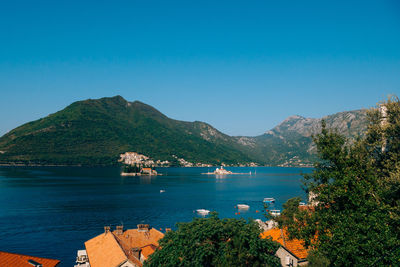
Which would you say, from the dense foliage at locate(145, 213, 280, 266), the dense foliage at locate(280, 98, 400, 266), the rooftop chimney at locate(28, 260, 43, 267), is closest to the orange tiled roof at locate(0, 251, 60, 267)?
the rooftop chimney at locate(28, 260, 43, 267)

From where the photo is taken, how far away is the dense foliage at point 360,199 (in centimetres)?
2272

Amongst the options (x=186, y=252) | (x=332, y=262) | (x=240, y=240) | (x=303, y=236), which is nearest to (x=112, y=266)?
(x=186, y=252)

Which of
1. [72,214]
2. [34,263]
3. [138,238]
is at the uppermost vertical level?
[34,263]

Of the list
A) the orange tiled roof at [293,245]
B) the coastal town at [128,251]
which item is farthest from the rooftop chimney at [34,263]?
the orange tiled roof at [293,245]

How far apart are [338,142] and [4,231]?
8264 cm

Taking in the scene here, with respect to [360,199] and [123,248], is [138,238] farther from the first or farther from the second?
[360,199]

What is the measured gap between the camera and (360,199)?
2625cm

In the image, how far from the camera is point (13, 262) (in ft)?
115

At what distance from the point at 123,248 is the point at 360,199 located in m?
31.7

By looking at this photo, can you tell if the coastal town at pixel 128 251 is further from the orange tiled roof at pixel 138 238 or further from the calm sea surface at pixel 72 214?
the calm sea surface at pixel 72 214

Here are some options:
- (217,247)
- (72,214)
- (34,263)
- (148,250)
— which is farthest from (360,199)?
(72,214)

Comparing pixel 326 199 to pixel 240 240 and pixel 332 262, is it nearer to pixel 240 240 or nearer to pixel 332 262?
pixel 332 262

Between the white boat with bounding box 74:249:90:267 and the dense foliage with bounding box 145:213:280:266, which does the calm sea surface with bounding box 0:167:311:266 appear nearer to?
the white boat with bounding box 74:249:90:267

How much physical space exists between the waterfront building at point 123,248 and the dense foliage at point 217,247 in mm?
6332
